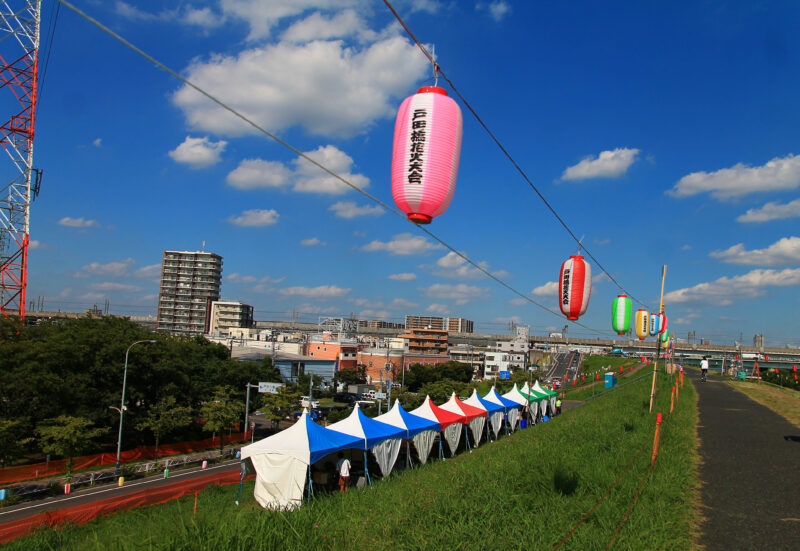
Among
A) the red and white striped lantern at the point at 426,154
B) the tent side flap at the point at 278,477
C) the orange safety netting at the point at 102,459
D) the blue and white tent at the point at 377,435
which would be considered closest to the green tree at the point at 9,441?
the orange safety netting at the point at 102,459

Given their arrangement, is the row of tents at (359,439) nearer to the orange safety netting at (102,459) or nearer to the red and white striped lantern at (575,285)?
the red and white striped lantern at (575,285)

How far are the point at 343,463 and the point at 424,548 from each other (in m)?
6.44

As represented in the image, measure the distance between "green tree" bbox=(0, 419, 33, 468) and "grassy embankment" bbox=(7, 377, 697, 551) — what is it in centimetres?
1326

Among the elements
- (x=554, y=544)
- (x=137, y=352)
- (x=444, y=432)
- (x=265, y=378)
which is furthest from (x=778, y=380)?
(x=137, y=352)

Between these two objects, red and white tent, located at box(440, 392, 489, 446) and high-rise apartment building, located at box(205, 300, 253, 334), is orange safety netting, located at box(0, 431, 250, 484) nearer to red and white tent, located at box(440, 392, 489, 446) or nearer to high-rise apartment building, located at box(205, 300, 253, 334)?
red and white tent, located at box(440, 392, 489, 446)

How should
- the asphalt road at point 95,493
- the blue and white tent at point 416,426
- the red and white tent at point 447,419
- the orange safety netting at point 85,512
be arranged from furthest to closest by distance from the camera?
1. the asphalt road at point 95,493
2. the red and white tent at point 447,419
3. the blue and white tent at point 416,426
4. the orange safety netting at point 85,512

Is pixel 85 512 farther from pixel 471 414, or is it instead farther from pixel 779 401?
pixel 779 401

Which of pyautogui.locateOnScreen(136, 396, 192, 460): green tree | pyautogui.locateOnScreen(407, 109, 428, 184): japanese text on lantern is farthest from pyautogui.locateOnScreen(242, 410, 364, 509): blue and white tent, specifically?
pyautogui.locateOnScreen(136, 396, 192, 460): green tree

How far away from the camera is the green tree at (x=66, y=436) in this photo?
76.9 ft

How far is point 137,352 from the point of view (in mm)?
30141

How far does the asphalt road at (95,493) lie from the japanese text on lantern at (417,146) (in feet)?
61.5

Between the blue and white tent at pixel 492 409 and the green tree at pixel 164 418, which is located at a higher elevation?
the blue and white tent at pixel 492 409

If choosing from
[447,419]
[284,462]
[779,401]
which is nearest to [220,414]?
[447,419]

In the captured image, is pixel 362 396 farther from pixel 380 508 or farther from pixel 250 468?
pixel 380 508
